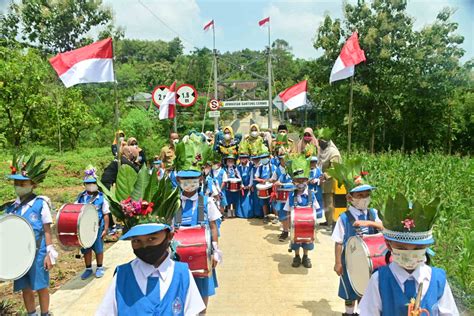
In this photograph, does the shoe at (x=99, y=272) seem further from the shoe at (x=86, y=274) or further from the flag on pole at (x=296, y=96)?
the flag on pole at (x=296, y=96)

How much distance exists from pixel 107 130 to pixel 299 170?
20.6 metres

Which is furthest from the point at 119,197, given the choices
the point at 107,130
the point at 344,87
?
the point at 107,130

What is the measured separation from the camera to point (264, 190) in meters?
9.29

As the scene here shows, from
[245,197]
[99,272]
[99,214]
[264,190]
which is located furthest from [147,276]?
[245,197]

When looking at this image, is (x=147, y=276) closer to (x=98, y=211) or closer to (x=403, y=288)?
(x=403, y=288)

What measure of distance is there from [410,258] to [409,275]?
0.13m

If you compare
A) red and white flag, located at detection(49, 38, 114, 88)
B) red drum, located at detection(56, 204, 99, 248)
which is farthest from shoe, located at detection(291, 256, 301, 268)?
red and white flag, located at detection(49, 38, 114, 88)

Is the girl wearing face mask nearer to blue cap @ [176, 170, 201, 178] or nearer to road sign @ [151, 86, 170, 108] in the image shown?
blue cap @ [176, 170, 201, 178]

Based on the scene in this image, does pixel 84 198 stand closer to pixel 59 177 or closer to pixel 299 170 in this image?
pixel 299 170

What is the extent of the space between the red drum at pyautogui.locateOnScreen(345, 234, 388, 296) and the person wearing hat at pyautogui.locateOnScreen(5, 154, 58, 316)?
3384mm

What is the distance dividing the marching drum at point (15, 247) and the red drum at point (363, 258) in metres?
3.44

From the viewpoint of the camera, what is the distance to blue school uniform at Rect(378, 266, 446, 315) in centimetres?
260

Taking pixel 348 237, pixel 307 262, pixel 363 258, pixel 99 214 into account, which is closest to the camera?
pixel 363 258

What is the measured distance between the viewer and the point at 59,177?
15211 millimetres
